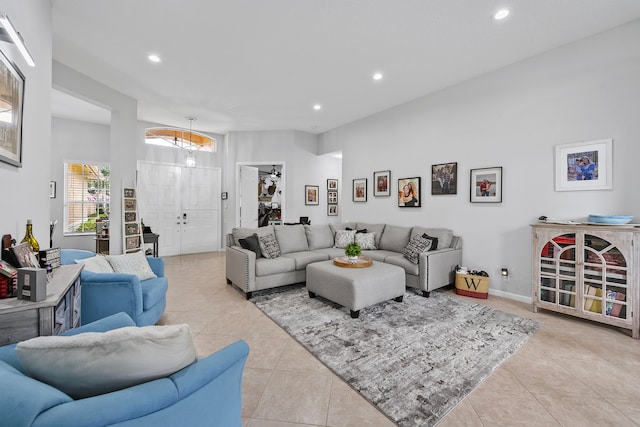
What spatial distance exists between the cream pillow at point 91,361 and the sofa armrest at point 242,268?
9.27 ft

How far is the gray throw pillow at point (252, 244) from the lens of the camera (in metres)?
4.04

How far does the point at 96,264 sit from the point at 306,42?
3131mm

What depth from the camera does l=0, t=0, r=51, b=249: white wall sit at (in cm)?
179

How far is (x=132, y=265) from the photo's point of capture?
2.84 meters

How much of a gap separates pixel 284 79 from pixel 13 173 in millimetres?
3259

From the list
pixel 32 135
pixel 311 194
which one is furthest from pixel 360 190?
pixel 32 135

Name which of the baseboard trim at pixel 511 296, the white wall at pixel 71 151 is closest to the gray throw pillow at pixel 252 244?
the baseboard trim at pixel 511 296

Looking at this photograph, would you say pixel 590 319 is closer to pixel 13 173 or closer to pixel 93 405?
pixel 93 405

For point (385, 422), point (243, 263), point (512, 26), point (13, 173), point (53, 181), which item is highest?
point (512, 26)

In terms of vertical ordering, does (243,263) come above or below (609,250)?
below

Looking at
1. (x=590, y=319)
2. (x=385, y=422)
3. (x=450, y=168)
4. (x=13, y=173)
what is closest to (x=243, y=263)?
(x=13, y=173)

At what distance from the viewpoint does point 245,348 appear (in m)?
1.18

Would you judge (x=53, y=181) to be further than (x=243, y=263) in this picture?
Yes

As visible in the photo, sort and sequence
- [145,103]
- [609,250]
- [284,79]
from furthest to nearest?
[145,103], [284,79], [609,250]
